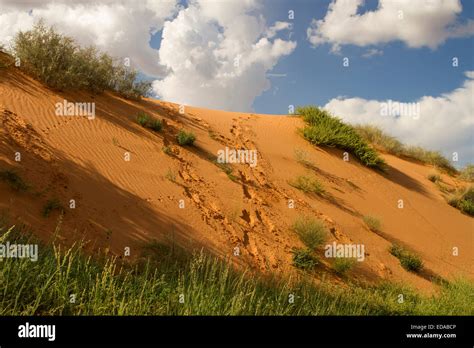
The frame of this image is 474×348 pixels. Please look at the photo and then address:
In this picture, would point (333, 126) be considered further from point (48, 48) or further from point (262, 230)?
point (48, 48)

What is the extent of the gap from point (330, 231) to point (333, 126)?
7786 millimetres

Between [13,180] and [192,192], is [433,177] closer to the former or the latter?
[192,192]

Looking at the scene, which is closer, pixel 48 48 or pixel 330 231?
pixel 330 231

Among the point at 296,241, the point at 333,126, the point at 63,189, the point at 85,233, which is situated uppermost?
the point at 333,126

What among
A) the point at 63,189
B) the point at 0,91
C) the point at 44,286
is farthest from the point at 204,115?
the point at 44,286

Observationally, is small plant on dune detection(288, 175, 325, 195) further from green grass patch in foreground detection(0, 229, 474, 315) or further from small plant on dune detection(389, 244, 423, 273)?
green grass patch in foreground detection(0, 229, 474, 315)

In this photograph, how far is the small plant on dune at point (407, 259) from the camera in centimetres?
1033

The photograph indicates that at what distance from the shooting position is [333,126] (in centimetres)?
1730

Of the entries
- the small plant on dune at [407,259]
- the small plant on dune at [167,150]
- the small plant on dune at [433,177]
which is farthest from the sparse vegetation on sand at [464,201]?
the small plant on dune at [167,150]

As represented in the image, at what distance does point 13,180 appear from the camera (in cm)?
706

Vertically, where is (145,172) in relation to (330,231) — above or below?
above

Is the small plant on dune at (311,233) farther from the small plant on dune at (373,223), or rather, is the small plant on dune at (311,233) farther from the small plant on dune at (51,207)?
the small plant on dune at (51,207)
